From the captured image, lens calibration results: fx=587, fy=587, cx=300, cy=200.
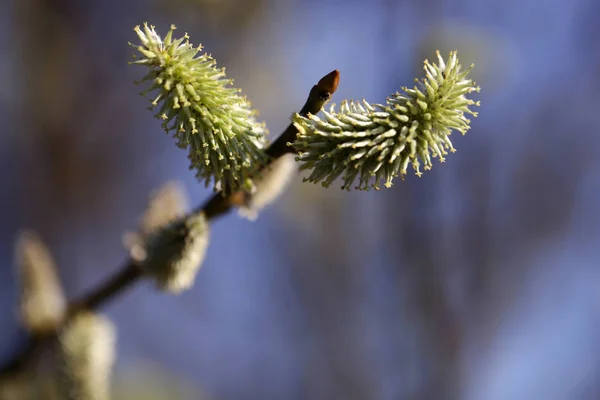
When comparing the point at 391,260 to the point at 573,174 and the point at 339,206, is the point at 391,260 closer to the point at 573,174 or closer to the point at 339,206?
the point at 339,206

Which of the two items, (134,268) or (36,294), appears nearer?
(134,268)

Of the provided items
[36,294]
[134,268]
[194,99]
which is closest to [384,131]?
[194,99]

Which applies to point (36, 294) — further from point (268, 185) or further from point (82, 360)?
point (268, 185)

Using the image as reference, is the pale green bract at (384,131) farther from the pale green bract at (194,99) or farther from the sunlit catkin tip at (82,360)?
the sunlit catkin tip at (82,360)

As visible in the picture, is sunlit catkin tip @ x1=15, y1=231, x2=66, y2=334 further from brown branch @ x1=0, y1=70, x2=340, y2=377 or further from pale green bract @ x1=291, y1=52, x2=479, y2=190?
pale green bract @ x1=291, y1=52, x2=479, y2=190

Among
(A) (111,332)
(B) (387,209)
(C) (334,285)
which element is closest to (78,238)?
(C) (334,285)

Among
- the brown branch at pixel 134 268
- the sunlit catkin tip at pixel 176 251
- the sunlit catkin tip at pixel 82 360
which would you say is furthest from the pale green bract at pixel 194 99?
the sunlit catkin tip at pixel 82 360
